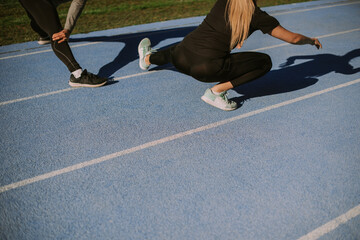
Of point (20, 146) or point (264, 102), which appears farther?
point (264, 102)

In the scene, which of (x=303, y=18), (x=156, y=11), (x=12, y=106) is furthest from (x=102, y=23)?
(x=303, y=18)

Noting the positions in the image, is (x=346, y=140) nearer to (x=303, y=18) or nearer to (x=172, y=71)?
(x=172, y=71)

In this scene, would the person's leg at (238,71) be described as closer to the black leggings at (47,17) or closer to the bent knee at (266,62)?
the bent knee at (266,62)

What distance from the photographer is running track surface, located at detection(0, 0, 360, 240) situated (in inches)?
85.2

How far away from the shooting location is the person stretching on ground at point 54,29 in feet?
11.9

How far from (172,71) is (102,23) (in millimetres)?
4060

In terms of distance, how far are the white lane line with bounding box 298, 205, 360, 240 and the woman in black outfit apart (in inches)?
71.8

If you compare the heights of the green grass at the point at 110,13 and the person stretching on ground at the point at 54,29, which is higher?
the person stretching on ground at the point at 54,29

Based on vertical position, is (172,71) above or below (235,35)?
below

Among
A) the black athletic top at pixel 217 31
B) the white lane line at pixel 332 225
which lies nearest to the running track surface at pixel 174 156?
the white lane line at pixel 332 225

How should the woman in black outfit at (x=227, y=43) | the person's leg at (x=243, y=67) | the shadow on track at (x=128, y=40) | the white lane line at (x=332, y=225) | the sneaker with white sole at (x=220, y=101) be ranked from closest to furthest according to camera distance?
1. the white lane line at (x=332, y=225)
2. the woman in black outfit at (x=227, y=43)
3. the person's leg at (x=243, y=67)
4. the sneaker with white sole at (x=220, y=101)
5. the shadow on track at (x=128, y=40)

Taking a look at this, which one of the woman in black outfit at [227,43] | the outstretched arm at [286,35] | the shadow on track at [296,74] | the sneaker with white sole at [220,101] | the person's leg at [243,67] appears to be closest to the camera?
the woman in black outfit at [227,43]

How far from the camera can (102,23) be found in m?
7.71

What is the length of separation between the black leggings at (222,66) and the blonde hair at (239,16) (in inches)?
14.8
